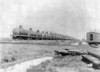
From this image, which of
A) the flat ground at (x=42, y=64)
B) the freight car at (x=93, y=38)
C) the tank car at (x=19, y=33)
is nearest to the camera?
the flat ground at (x=42, y=64)

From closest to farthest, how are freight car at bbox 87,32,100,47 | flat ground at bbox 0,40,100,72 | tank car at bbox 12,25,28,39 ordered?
flat ground at bbox 0,40,100,72 → tank car at bbox 12,25,28,39 → freight car at bbox 87,32,100,47

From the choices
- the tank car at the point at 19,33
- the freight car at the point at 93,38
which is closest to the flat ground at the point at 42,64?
the tank car at the point at 19,33

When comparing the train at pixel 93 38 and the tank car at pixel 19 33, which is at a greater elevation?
the tank car at pixel 19 33

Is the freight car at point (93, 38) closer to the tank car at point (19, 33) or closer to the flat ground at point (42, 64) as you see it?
the tank car at point (19, 33)

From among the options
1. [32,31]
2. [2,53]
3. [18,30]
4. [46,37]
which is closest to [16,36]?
[18,30]

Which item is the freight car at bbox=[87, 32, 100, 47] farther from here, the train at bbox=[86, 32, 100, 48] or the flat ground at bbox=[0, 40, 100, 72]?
the flat ground at bbox=[0, 40, 100, 72]

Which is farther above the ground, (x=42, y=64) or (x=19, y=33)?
(x=19, y=33)

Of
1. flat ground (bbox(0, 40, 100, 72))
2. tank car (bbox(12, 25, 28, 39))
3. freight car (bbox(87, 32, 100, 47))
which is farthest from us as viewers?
freight car (bbox(87, 32, 100, 47))

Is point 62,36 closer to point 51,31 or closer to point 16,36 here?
point 51,31

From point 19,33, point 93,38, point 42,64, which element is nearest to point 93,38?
point 93,38

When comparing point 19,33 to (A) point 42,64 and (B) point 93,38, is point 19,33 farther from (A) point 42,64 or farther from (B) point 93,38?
(B) point 93,38

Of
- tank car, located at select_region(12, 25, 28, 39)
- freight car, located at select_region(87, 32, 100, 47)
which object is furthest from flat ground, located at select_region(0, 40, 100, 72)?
freight car, located at select_region(87, 32, 100, 47)

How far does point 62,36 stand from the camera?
27.8 meters

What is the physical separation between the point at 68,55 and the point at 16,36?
28.1 feet
